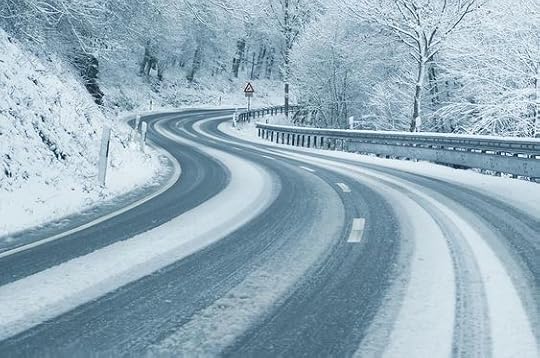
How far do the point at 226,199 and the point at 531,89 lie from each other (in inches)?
539

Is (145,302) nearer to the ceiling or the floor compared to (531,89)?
nearer to the floor

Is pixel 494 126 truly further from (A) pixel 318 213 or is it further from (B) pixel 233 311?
(B) pixel 233 311

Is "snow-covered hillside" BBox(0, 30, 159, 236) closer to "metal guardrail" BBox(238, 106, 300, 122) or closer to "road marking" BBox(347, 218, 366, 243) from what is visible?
"road marking" BBox(347, 218, 366, 243)

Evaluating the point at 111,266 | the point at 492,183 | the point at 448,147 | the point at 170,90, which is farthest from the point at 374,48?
the point at 170,90

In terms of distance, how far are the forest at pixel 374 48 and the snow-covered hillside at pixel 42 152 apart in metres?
1.37

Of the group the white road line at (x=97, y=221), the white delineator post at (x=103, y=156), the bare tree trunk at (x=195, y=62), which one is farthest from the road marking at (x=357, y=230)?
the bare tree trunk at (x=195, y=62)

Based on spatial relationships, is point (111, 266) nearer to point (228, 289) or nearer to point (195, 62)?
point (228, 289)

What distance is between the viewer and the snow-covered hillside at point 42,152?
752cm

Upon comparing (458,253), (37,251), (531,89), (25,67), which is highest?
(531,89)

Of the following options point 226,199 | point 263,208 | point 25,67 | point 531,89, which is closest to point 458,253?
point 263,208

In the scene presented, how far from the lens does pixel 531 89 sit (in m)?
17.5

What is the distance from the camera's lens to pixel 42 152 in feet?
28.9

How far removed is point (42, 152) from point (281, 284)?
6317mm

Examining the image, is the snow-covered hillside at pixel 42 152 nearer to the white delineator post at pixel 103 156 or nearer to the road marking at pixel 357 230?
the white delineator post at pixel 103 156
